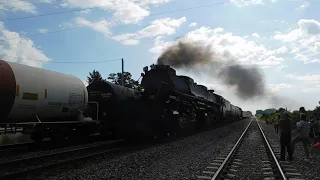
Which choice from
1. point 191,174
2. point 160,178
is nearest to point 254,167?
point 191,174

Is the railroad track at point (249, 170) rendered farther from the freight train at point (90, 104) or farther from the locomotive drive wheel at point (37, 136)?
the locomotive drive wheel at point (37, 136)

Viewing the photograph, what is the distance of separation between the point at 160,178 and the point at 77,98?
756 cm

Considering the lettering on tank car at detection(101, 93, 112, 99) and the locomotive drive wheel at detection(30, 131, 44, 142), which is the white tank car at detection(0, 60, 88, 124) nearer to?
the locomotive drive wheel at detection(30, 131, 44, 142)

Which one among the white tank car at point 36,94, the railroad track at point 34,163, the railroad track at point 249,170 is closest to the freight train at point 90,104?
the white tank car at point 36,94

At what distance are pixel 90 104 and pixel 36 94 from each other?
4.23 meters

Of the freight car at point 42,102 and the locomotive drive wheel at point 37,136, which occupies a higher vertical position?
the freight car at point 42,102

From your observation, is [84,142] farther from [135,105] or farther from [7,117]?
[7,117]

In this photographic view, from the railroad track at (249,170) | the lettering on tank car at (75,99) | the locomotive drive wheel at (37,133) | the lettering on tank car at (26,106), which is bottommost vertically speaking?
the railroad track at (249,170)

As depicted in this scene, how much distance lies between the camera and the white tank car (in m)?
10.3

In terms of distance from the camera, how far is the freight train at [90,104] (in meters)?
10.8

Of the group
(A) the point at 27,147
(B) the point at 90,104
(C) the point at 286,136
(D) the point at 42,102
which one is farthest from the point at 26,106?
(C) the point at 286,136

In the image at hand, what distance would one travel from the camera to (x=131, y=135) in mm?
14859

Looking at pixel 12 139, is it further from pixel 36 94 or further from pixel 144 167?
pixel 144 167

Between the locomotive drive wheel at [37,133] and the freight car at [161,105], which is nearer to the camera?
the locomotive drive wheel at [37,133]
